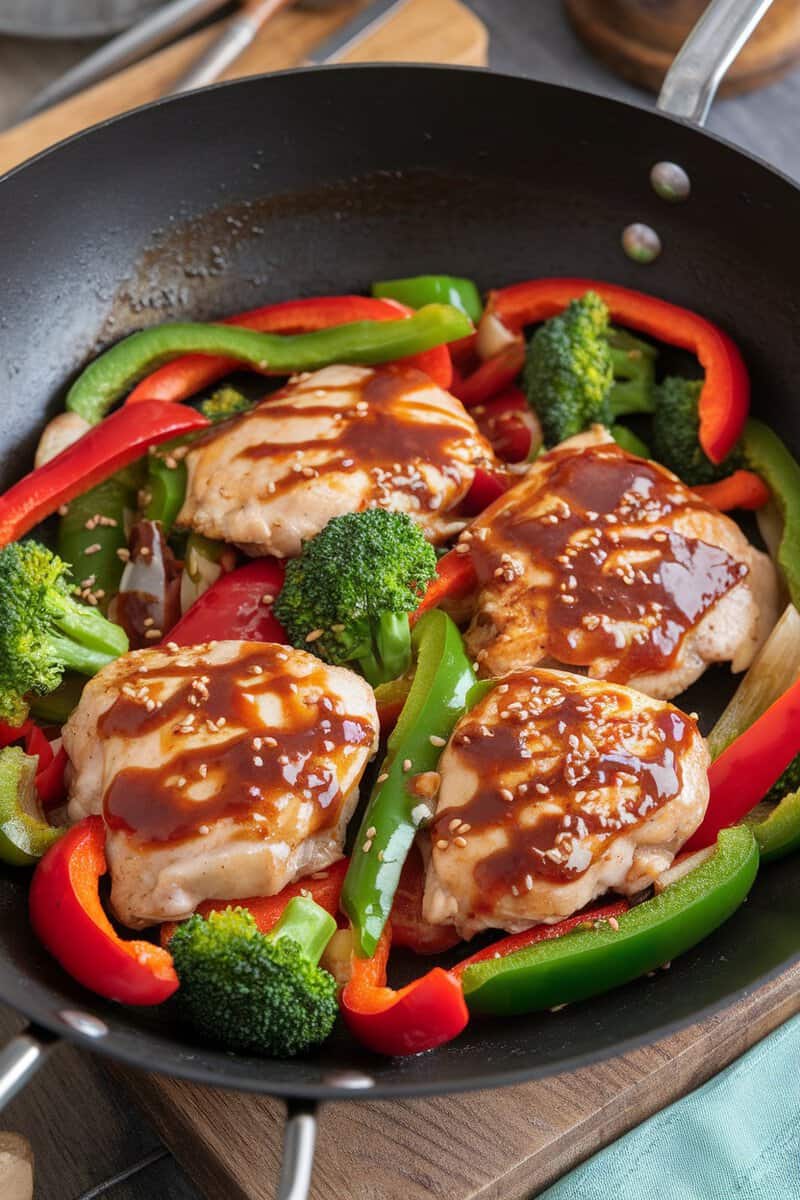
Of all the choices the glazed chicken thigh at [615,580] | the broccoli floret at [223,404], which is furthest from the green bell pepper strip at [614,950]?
the broccoli floret at [223,404]

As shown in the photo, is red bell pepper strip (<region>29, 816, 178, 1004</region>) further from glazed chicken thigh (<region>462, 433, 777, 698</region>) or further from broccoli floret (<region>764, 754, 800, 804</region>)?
broccoli floret (<region>764, 754, 800, 804</region>)

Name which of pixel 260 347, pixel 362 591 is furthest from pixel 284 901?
pixel 260 347

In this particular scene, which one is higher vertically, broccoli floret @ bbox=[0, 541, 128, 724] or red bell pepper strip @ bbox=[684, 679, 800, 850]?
broccoli floret @ bbox=[0, 541, 128, 724]

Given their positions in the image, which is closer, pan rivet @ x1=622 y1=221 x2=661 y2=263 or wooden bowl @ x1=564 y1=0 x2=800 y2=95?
pan rivet @ x1=622 y1=221 x2=661 y2=263

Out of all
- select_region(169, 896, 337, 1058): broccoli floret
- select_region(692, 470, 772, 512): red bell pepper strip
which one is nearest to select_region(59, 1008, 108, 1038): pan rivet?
select_region(169, 896, 337, 1058): broccoli floret

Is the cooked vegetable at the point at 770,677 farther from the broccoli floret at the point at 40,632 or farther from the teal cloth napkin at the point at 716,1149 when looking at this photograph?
the broccoli floret at the point at 40,632

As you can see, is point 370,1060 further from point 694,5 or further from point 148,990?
point 694,5

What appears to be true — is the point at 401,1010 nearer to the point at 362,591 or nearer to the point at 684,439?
the point at 362,591
